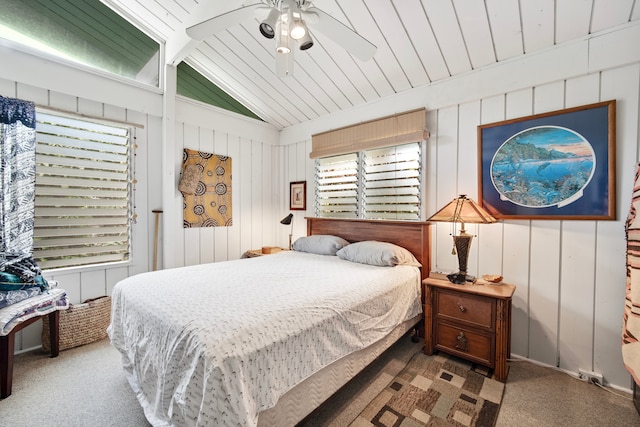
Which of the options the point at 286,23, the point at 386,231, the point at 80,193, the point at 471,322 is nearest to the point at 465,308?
the point at 471,322

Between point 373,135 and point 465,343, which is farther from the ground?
point 373,135

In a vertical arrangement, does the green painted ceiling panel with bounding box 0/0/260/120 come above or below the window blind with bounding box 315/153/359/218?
above

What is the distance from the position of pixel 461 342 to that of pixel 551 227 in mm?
1164

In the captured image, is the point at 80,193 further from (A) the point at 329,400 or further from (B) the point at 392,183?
(B) the point at 392,183

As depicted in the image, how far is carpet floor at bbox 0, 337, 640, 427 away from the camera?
5.44ft

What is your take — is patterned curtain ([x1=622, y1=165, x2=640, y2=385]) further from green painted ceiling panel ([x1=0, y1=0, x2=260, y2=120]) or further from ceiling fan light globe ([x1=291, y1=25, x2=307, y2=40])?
green painted ceiling panel ([x1=0, y1=0, x2=260, y2=120])

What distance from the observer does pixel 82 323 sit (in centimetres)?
253

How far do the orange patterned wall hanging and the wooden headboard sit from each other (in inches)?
46.9

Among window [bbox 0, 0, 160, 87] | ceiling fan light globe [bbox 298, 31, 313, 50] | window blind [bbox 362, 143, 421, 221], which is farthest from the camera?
window blind [bbox 362, 143, 421, 221]

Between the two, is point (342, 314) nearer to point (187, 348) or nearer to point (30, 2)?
point (187, 348)

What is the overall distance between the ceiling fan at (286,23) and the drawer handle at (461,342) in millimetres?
2223

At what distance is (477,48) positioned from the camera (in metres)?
2.33

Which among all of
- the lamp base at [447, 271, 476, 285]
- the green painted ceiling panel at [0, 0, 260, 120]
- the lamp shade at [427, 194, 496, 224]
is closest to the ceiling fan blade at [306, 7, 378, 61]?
the lamp shade at [427, 194, 496, 224]

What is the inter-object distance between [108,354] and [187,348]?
72.5 inches
